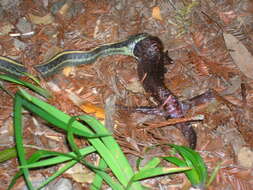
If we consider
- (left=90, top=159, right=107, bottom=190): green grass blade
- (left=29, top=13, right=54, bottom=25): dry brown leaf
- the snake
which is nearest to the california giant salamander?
the snake

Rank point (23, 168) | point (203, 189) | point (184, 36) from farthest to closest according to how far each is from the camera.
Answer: point (184, 36) < point (203, 189) < point (23, 168)

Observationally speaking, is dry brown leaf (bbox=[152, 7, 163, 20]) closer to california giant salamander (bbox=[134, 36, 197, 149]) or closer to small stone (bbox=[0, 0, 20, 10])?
california giant salamander (bbox=[134, 36, 197, 149])

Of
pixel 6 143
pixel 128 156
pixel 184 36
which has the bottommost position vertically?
pixel 128 156

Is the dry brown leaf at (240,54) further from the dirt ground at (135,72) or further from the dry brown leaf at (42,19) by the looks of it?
the dry brown leaf at (42,19)

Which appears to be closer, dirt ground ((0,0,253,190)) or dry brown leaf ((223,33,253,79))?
dirt ground ((0,0,253,190))

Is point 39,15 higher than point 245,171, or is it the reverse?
point 39,15

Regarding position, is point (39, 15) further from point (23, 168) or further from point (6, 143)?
point (23, 168)

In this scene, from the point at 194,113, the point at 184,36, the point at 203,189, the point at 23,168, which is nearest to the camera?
the point at 23,168

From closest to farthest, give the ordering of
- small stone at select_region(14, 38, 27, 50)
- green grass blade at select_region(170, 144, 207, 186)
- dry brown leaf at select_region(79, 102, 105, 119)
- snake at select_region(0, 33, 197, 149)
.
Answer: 1. green grass blade at select_region(170, 144, 207, 186)
2. dry brown leaf at select_region(79, 102, 105, 119)
3. snake at select_region(0, 33, 197, 149)
4. small stone at select_region(14, 38, 27, 50)

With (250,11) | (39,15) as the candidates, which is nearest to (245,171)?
(250,11)
